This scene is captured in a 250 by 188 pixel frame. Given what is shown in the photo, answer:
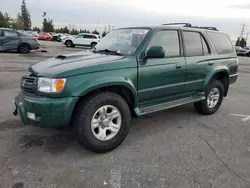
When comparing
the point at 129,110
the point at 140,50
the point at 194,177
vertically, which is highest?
the point at 140,50

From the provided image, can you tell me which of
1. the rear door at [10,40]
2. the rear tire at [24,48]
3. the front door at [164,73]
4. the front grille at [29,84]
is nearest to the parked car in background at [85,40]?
the rear tire at [24,48]

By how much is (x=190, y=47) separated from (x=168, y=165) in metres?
2.30

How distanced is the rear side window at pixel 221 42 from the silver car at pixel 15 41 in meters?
13.7

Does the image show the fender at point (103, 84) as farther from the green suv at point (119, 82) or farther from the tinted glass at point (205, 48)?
the tinted glass at point (205, 48)

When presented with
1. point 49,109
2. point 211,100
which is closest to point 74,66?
point 49,109

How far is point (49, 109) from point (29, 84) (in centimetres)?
54

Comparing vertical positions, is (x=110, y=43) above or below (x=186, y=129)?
above

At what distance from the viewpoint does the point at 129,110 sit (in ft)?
11.3

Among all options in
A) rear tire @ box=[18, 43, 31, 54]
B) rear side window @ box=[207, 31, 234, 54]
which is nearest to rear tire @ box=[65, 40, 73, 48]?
rear tire @ box=[18, 43, 31, 54]

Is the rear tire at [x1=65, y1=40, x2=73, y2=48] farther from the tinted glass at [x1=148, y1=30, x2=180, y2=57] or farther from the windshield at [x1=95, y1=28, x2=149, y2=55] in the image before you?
the tinted glass at [x1=148, y1=30, x2=180, y2=57]

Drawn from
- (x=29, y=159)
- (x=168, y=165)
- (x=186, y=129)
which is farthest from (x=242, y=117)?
(x=29, y=159)

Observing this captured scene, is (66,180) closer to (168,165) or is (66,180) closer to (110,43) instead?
(168,165)

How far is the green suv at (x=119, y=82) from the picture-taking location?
293 cm

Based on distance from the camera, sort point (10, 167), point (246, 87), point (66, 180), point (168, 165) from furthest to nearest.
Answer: point (246, 87) → point (168, 165) → point (10, 167) → point (66, 180)
